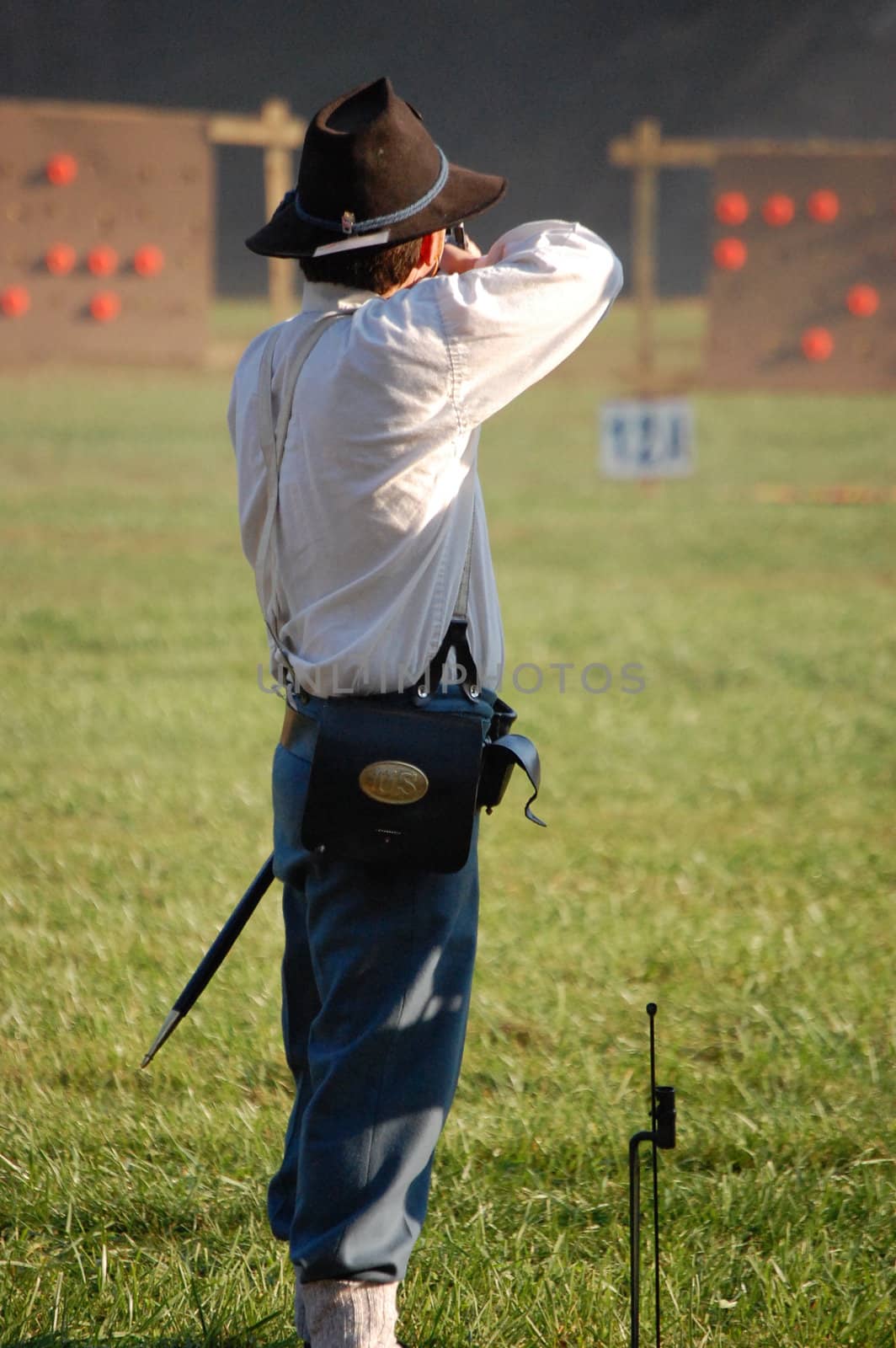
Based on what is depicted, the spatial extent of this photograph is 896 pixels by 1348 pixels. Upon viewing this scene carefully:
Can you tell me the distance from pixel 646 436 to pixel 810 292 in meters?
3.62

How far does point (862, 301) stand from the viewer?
469 inches

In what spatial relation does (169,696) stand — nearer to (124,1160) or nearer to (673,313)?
(124,1160)

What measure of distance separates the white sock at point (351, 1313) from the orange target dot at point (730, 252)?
1129 cm

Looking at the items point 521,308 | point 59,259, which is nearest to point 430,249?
point 521,308

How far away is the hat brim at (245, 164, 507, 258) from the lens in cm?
159

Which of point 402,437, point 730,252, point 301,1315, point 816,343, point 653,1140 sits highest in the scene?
point 730,252

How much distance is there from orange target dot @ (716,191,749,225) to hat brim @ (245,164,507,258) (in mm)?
10444

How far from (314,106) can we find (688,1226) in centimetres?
1202

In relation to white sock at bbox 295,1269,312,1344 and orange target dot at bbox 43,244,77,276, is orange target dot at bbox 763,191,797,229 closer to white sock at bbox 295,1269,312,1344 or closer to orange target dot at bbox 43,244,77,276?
orange target dot at bbox 43,244,77,276

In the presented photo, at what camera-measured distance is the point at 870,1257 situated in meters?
1.97

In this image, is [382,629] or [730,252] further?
[730,252]

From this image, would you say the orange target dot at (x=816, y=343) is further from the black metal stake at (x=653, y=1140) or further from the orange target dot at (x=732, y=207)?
the black metal stake at (x=653, y=1140)

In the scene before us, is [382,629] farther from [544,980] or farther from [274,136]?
[274,136]

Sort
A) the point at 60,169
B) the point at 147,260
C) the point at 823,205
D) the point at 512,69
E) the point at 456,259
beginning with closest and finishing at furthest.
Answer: the point at 456,259, the point at 60,169, the point at 147,260, the point at 823,205, the point at 512,69
